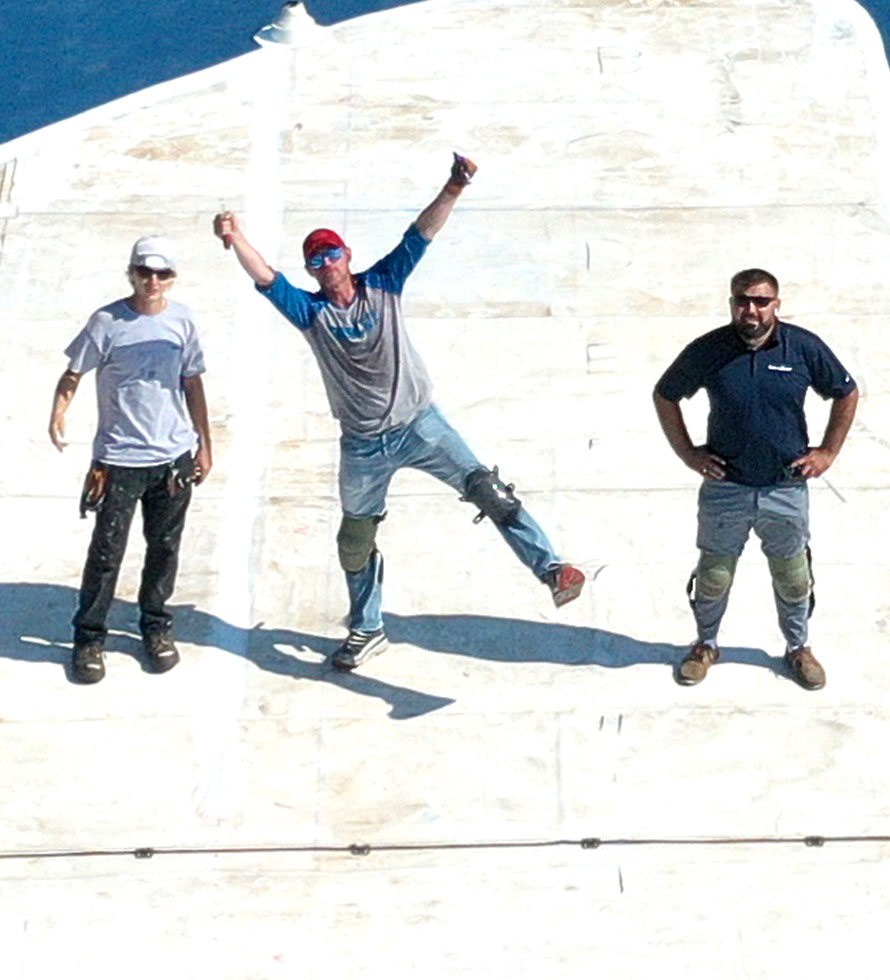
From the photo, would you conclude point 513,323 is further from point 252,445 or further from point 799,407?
point 799,407

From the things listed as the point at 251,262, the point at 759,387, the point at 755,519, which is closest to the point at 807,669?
the point at 755,519

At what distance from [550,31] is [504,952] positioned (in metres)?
7.28

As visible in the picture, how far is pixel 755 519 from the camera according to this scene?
6977 mm

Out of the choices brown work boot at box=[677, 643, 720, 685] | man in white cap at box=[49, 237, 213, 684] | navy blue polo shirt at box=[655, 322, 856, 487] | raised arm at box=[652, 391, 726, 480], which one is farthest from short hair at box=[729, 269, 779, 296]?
man in white cap at box=[49, 237, 213, 684]

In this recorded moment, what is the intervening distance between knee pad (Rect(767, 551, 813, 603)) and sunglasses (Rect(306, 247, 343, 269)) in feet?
6.50

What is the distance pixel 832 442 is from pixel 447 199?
1638 mm

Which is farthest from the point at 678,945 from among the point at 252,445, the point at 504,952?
the point at 252,445

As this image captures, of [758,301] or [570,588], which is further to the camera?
[570,588]

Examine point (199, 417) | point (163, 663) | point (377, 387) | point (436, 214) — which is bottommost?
point (163, 663)

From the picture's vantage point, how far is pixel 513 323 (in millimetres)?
9586

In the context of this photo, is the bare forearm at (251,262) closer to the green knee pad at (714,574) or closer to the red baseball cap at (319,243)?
the red baseball cap at (319,243)

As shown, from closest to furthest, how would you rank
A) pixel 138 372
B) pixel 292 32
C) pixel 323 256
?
pixel 323 256, pixel 138 372, pixel 292 32

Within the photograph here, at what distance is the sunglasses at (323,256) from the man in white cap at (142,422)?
1.75 ft

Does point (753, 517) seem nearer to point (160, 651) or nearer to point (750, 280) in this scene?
point (750, 280)
